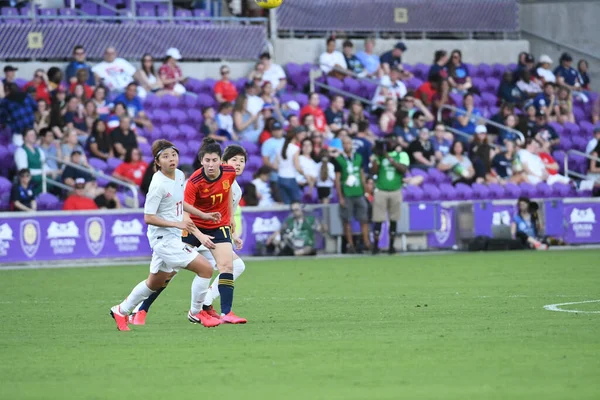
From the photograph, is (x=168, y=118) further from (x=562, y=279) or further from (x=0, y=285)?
(x=562, y=279)

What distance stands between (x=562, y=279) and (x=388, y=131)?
10837 millimetres

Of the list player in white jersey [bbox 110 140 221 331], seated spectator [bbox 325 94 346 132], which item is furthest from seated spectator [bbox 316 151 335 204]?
player in white jersey [bbox 110 140 221 331]

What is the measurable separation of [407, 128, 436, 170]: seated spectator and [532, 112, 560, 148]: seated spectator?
3.17m

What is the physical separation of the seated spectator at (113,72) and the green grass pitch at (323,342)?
8535 mm

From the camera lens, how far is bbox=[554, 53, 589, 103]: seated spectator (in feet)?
100

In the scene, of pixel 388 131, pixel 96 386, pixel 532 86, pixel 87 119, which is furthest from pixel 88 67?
pixel 96 386

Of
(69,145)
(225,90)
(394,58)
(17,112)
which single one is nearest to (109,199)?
(69,145)

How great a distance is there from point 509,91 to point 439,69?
6.94 feet

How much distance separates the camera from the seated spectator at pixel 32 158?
21781 mm

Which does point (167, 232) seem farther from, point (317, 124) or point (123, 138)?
point (317, 124)

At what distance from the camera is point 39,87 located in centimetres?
2348

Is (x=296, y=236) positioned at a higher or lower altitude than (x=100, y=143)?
lower

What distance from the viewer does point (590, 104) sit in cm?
3073

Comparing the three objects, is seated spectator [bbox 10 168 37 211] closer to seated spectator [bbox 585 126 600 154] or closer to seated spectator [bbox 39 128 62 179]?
seated spectator [bbox 39 128 62 179]
